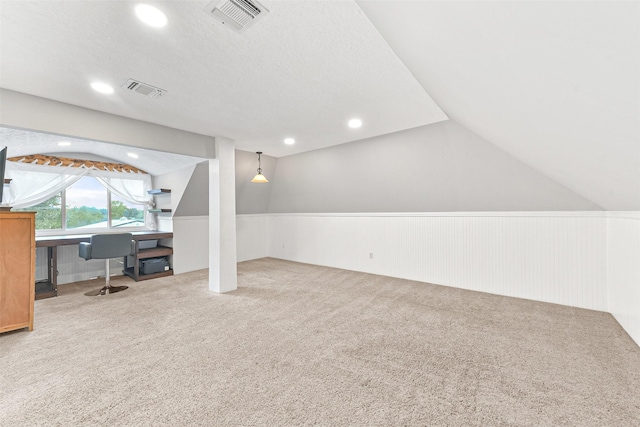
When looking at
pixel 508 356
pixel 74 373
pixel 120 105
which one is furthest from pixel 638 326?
pixel 120 105

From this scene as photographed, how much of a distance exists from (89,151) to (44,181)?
2.76ft

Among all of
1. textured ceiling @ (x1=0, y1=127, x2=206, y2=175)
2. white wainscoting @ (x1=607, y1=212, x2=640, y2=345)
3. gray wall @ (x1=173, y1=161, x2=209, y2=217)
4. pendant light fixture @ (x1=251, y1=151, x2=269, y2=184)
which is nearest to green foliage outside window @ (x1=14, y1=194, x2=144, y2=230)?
textured ceiling @ (x1=0, y1=127, x2=206, y2=175)

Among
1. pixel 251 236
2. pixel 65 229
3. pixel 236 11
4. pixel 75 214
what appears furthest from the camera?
pixel 251 236

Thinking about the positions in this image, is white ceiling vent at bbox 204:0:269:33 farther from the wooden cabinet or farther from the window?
the window

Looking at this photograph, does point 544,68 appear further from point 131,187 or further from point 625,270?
point 131,187

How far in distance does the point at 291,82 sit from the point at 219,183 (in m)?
2.24

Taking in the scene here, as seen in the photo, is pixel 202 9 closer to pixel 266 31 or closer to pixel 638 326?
pixel 266 31

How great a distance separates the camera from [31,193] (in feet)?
14.6

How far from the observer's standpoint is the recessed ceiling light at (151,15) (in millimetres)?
1507

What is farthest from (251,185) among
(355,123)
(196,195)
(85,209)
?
(355,123)

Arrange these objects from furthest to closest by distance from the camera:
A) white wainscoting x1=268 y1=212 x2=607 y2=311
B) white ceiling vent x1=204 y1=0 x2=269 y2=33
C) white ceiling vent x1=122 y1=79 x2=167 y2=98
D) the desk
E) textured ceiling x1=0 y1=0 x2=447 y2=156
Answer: the desk < white wainscoting x1=268 y1=212 x2=607 y2=311 < white ceiling vent x1=122 y1=79 x2=167 y2=98 < textured ceiling x1=0 y1=0 x2=447 y2=156 < white ceiling vent x1=204 y1=0 x2=269 y2=33

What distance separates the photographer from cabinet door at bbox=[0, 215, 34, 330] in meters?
2.67

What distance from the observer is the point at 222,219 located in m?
4.12

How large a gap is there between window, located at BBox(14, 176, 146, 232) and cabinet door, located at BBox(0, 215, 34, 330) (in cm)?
247
